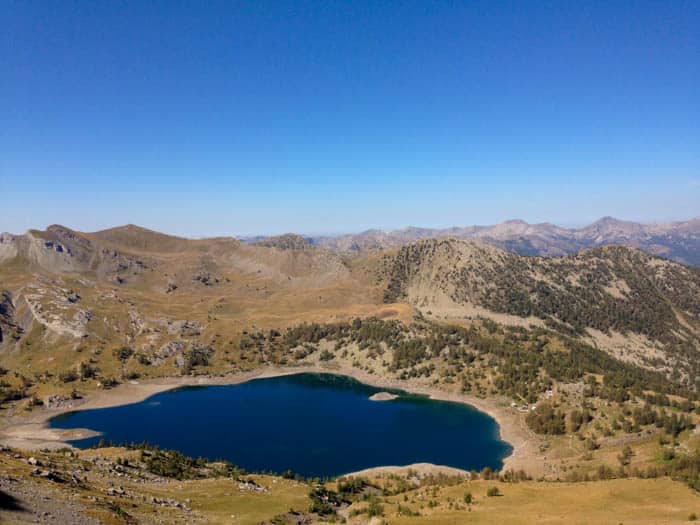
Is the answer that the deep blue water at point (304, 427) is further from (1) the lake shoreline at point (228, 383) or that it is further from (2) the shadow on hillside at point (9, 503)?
(2) the shadow on hillside at point (9, 503)

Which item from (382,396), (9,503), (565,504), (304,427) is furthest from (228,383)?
(565,504)

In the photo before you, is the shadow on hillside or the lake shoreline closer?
the shadow on hillside

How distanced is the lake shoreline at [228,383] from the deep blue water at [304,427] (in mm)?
3740

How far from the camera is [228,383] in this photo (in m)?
164

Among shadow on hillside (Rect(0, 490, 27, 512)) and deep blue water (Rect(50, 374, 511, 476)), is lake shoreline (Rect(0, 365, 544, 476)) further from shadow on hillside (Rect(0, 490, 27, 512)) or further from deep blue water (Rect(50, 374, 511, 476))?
shadow on hillside (Rect(0, 490, 27, 512))

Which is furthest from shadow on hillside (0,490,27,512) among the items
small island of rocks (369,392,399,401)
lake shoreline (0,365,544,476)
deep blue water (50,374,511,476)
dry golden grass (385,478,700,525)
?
small island of rocks (369,392,399,401)

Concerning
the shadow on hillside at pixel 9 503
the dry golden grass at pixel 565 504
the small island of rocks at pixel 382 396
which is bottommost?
the small island of rocks at pixel 382 396

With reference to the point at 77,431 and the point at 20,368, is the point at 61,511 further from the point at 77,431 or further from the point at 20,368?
the point at 20,368

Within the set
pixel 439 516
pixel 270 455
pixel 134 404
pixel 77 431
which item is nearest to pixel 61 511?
pixel 439 516

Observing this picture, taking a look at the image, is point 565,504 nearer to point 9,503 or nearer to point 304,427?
point 9,503

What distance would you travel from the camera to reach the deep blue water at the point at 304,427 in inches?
3846

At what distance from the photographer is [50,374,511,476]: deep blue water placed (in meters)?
97.7

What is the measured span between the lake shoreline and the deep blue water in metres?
3.74

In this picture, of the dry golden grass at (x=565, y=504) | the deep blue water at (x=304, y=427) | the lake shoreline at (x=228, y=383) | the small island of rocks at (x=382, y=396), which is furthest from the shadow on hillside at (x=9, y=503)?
the small island of rocks at (x=382, y=396)
